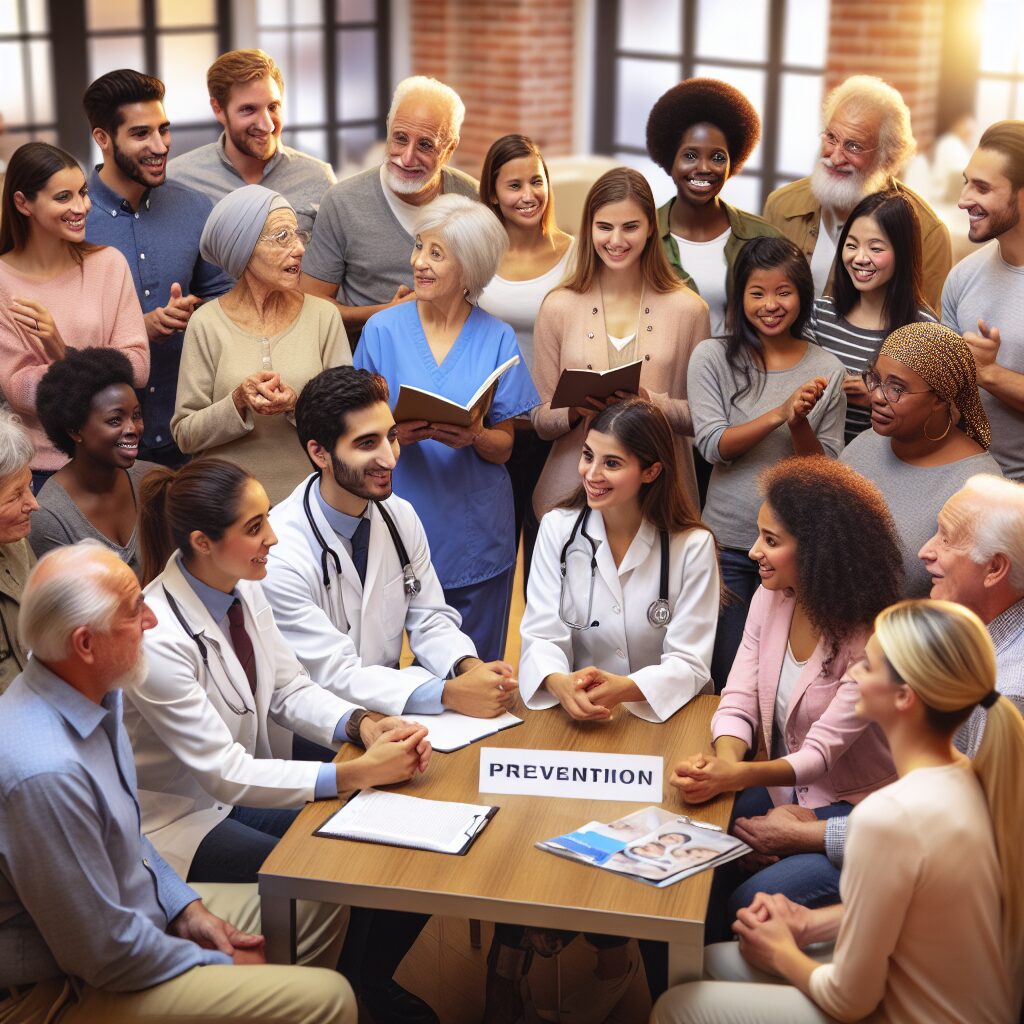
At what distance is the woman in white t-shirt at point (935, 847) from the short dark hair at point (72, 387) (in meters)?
2.10

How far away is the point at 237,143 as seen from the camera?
15.0 feet

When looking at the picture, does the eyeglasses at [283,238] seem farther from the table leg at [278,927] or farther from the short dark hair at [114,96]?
the table leg at [278,927]

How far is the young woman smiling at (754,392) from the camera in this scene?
378 cm

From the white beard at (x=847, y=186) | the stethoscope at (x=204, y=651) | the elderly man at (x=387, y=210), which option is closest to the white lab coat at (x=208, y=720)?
the stethoscope at (x=204, y=651)

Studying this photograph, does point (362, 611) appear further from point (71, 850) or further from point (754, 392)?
point (754, 392)

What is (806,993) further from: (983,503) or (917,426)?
(917,426)

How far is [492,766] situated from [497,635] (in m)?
1.30

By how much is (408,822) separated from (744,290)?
1.86m

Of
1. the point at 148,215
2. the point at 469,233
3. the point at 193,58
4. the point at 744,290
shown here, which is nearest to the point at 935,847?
the point at 744,290

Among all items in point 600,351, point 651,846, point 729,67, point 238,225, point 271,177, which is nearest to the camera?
point 651,846

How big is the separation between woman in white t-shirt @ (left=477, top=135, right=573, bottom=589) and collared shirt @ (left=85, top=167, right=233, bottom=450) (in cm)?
92

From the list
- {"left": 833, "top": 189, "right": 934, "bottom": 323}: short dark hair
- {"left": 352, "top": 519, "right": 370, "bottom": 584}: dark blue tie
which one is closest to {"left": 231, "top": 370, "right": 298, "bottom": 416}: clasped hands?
{"left": 352, "top": 519, "right": 370, "bottom": 584}: dark blue tie

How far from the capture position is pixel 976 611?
2.92 meters

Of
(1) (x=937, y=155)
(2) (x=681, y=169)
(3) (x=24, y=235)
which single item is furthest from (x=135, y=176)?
(1) (x=937, y=155)
